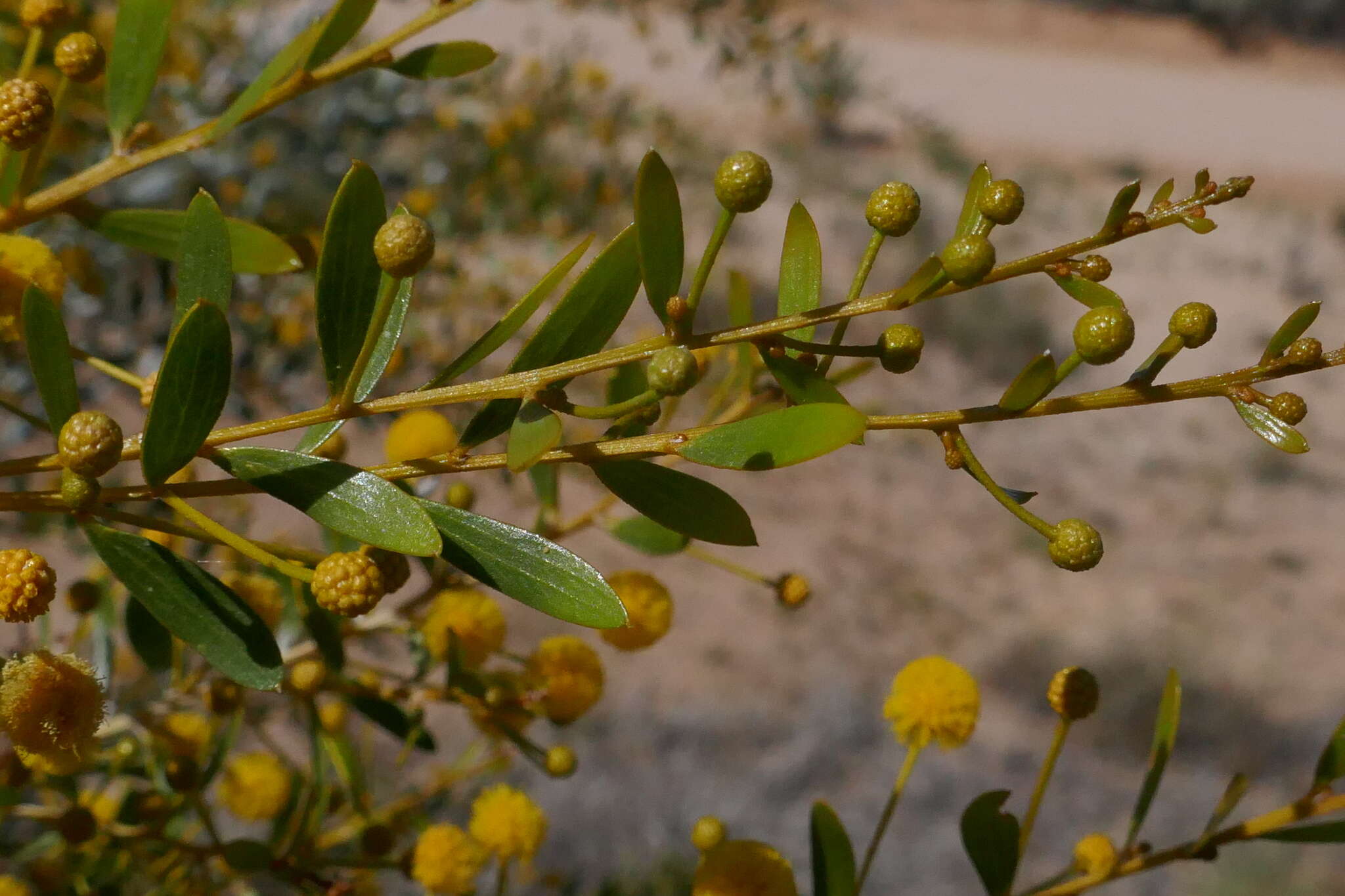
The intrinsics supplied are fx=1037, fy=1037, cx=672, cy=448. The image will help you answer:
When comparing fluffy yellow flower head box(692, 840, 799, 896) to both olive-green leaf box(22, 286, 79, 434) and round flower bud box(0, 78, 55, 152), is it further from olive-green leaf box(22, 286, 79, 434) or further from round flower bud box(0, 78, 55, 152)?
round flower bud box(0, 78, 55, 152)

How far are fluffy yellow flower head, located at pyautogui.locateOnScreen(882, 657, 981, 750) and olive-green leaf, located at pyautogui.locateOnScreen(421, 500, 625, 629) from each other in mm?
715

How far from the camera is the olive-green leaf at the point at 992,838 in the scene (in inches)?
38.7

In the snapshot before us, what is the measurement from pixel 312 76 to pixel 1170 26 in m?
14.8

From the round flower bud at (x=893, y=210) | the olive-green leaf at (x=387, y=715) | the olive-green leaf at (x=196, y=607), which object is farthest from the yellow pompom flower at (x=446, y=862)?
the round flower bud at (x=893, y=210)

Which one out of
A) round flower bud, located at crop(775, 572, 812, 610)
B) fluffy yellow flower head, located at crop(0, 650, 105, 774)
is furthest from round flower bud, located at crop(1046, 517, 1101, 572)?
fluffy yellow flower head, located at crop(0, 650, 105, 774)

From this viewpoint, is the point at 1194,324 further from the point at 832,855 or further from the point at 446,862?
the point at 446,862

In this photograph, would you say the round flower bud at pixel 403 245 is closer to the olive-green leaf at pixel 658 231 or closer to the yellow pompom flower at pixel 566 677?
the olive-green leaf at pixel 658 231

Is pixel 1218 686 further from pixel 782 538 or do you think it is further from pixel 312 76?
pixel 312 76

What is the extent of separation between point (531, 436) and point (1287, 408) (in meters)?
0.47

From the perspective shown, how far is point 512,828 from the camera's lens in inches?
60.1

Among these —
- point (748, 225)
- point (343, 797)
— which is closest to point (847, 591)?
point (748, 225)

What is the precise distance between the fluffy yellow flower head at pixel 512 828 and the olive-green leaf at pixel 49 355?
39.9 inches

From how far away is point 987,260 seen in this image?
593 mm

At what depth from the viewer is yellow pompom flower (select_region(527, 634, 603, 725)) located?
1257 millimetres
